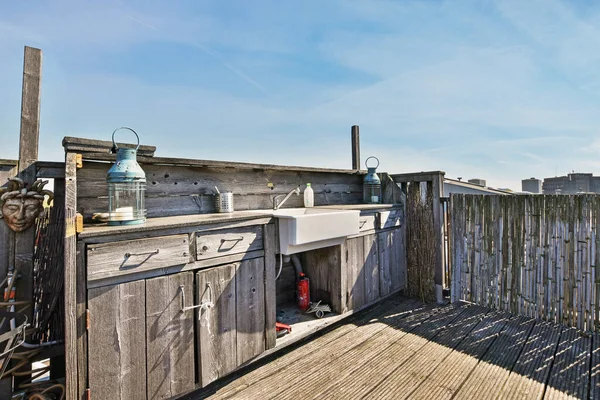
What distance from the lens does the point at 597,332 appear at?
7.32 ft

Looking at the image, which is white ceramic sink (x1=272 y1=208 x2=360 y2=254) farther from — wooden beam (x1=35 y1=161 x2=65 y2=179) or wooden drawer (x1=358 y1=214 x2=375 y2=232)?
wooden beam (x1=35 y1=161 x2=65 y2=179)

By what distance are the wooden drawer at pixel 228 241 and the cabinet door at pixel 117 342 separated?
0.36 meters

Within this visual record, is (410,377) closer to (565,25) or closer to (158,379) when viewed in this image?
(158,379)

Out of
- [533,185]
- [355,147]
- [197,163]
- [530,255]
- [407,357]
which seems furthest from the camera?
[533,185]

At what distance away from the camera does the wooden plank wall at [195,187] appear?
1.67 m

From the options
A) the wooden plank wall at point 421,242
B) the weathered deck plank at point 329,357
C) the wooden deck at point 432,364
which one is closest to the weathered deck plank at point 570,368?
the wooden deck at point 432,364

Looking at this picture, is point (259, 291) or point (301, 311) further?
point (301, 311)

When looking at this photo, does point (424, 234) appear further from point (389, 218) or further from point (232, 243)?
point (232, 243)

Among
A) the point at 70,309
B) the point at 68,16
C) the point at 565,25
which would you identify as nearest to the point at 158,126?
the point at 68,16

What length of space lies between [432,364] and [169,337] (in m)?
1.75

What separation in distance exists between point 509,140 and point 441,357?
8.81 meters

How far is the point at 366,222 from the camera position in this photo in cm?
264

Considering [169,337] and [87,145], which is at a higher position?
[87,145]

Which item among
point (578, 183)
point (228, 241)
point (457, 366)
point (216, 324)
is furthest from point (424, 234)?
point (578, 183)
